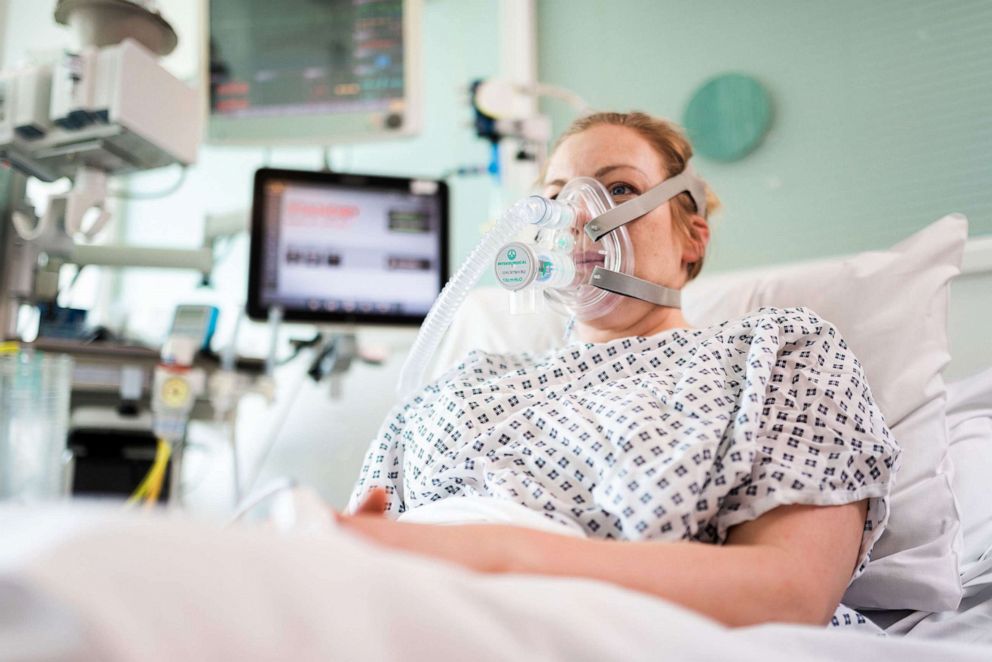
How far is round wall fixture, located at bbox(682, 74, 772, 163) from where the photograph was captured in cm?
221

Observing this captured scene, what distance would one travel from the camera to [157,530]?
0.47 meters

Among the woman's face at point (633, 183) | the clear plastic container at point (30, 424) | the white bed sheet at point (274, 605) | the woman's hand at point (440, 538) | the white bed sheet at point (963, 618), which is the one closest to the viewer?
the white bed sheet at point (274, 605)

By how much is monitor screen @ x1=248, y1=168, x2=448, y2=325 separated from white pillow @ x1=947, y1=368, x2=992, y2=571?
147cm

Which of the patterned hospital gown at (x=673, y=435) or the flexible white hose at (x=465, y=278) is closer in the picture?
the patterned hospital gown at (x=673, y=435)

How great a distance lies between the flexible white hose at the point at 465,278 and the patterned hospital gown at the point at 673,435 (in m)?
0.17

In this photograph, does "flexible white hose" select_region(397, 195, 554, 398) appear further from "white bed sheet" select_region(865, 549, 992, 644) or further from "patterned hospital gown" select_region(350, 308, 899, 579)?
"white bed sheet" select_region(865, 549, 992, 644)

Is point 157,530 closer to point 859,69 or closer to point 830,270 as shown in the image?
point 830,270

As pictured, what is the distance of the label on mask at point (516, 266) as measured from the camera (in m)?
1.29

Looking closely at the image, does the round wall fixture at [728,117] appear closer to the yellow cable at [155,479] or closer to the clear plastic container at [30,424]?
the yellow cable at [155,479]

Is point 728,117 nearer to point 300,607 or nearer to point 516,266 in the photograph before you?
point 516,266

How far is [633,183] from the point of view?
1.44 meters

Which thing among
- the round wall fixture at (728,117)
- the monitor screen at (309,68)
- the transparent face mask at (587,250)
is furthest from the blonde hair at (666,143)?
the monitor screen at (309,68)

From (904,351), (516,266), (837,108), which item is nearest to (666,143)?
(516,266)

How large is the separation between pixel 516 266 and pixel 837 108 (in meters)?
1.19
